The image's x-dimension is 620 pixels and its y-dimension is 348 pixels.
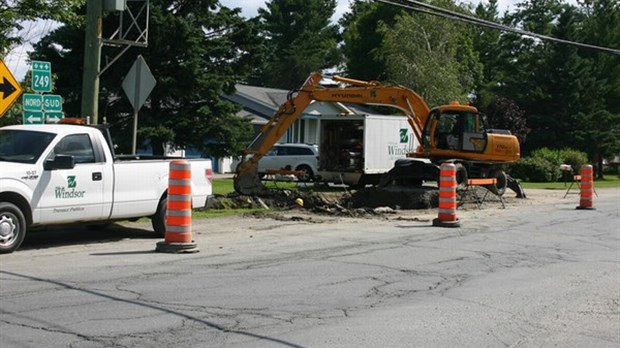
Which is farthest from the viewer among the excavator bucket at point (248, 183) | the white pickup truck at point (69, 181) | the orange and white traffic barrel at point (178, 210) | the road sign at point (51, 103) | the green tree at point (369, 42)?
the green tree at point (369, 42)

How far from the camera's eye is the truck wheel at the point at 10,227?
11.0m

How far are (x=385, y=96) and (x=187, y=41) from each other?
22.3 feet

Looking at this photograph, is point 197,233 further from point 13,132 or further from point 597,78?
point 597,78

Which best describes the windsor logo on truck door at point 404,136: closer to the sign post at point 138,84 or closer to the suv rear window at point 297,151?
the suv rear window at point 297,151

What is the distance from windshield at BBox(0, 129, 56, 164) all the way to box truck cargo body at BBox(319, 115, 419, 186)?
1812 cm

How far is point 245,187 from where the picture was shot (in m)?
22.0

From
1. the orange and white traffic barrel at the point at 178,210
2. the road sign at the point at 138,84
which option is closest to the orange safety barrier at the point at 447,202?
the road sign at the point at 138,84

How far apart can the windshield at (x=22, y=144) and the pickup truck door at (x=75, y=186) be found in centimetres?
20

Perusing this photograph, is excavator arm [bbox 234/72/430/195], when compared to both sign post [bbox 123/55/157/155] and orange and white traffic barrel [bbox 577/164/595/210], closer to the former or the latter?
orange and white traffic barrel [bbox 577/164/595/210]

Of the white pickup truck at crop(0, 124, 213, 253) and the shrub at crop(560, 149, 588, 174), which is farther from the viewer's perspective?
the shrub at crop(560, 149, 588, 174)

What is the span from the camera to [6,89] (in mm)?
12867

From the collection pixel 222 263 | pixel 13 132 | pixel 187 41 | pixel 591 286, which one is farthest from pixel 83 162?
pixel 187 41

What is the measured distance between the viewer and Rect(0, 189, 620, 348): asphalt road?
7.18 m

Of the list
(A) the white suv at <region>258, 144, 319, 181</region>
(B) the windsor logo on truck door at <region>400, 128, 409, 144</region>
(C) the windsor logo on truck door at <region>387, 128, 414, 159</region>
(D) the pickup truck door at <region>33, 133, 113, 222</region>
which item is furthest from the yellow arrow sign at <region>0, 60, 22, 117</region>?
(A) the white suv at <region>258, 144, 319, 181</region>
